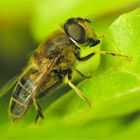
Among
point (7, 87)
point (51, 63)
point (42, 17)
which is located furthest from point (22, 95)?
point (42, 17)

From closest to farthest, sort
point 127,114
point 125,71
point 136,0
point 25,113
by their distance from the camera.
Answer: point 125,71
point 127,114
point 136,0
point 25,113

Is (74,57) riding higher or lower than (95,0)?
lower

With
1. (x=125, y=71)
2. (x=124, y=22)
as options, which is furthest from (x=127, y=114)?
(x=124, y=22)

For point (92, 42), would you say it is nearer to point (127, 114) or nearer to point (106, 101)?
point (127, 114)

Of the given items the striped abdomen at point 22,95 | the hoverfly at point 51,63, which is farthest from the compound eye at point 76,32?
the striped abdomen at point 22,95

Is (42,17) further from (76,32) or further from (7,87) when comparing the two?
(7,87)

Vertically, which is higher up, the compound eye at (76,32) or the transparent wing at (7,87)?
the compound eye at (76,32)

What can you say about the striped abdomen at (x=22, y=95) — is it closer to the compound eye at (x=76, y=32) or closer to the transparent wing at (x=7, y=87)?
the transparent wing at (x=7, y=87)
